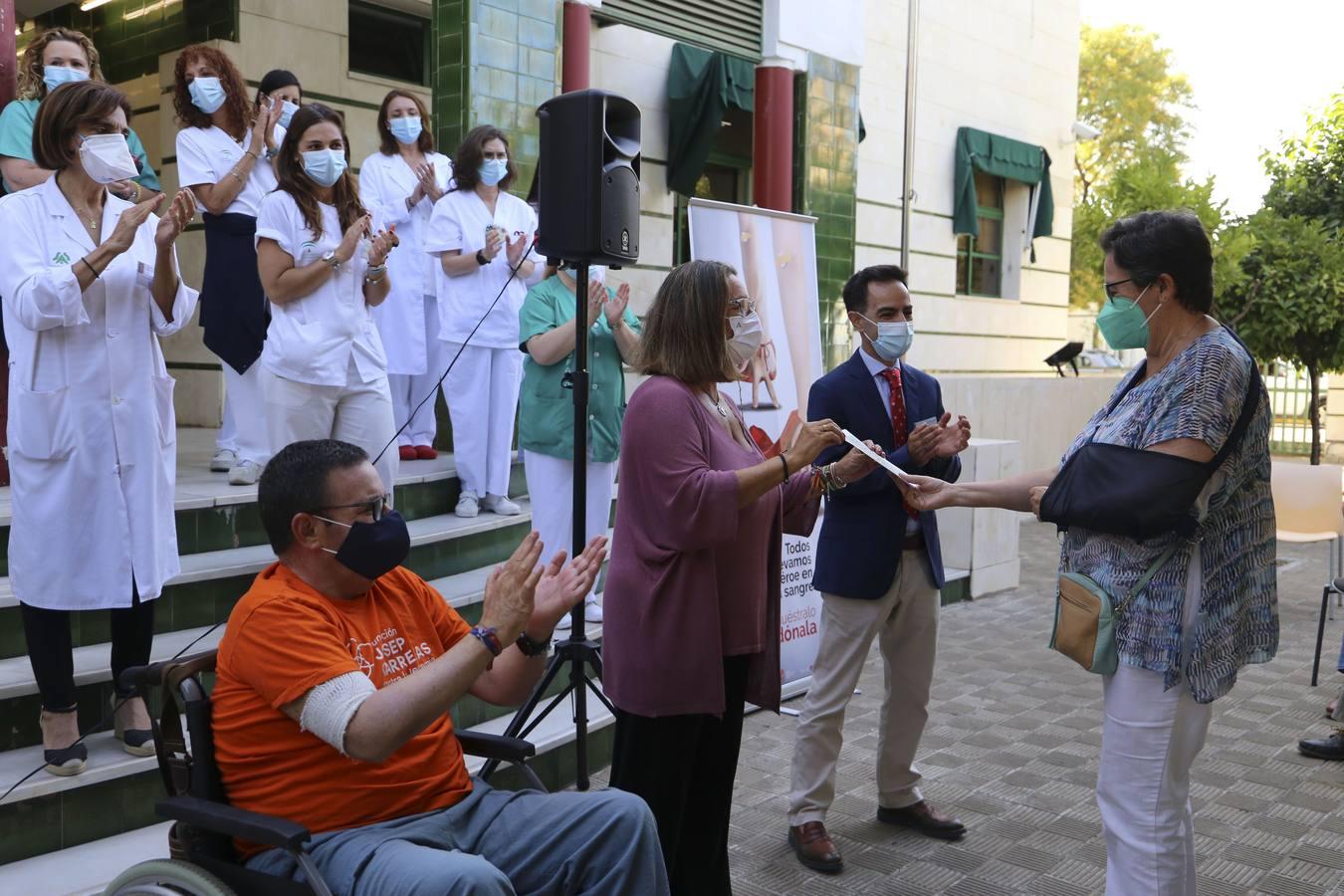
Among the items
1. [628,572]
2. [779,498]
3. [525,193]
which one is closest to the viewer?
[628,572]

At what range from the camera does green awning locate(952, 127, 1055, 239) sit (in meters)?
13.6

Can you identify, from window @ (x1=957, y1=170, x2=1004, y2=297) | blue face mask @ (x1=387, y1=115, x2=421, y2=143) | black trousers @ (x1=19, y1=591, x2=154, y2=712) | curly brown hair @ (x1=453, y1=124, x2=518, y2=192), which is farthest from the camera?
window @ (x1=957, y1=170, x2=1004, y2=297)

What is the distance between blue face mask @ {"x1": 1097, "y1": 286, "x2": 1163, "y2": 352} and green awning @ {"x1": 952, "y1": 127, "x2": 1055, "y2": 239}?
443 inches

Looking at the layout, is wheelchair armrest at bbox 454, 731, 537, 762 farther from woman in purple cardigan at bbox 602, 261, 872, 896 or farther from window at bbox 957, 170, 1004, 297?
window at bbox 957, 170, 1004, 297

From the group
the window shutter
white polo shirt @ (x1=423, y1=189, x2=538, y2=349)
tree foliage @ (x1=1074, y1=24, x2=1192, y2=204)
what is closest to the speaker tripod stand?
white polo shirt @ (x1=423, y1=189, x2=538, y2=349)

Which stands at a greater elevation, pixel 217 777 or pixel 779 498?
pixel 779 498

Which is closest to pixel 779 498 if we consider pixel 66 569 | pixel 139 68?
pixel 66 569

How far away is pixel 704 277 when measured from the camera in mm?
3049

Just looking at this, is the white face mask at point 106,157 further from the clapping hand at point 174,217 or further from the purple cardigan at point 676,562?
the purple cardigan at point 676,562

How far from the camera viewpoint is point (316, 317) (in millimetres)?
4328

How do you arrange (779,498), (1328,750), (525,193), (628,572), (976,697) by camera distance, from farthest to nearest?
1. (525,193)
2. (976,697)
3. (1328,750)
4. (779,498)
5. (628,572)

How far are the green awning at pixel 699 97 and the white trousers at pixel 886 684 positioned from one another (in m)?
6.71

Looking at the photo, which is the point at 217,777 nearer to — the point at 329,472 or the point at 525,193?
the point at 329,472

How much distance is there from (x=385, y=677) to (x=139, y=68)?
777cm
